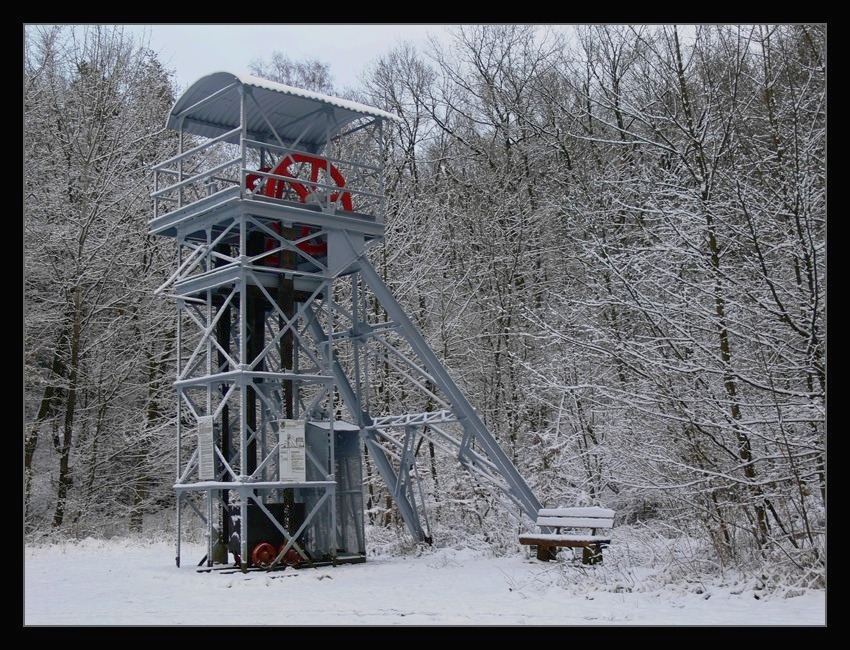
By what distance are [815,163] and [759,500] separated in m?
4.03

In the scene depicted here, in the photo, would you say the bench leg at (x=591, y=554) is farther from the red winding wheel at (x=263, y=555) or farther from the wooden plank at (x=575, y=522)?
the red winding wheel at (x=263, y=555)

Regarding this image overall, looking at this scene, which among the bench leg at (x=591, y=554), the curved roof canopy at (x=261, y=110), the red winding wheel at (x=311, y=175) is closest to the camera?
the bench leg at (x=591, y=554)

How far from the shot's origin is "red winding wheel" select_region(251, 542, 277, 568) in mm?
15234

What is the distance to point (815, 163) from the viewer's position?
38.9ft

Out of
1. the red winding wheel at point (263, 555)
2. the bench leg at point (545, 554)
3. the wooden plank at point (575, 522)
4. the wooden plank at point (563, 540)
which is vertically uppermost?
the wooden plank at point (575, 522)

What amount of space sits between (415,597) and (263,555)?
371 cm

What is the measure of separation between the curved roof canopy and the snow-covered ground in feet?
22.7

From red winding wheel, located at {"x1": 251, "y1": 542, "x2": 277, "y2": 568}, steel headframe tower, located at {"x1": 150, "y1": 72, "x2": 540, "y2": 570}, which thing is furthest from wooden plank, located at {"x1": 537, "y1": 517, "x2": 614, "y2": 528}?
red winding wheel, located at {"x1": 251, "y1": 542, "x2": 277, "y2": 568}

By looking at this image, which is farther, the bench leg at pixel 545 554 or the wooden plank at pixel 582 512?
the bench leg at pixel 545 554

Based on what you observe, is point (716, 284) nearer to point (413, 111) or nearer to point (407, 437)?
point (407, 437)

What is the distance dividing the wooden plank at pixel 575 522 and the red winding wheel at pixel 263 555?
427 cm

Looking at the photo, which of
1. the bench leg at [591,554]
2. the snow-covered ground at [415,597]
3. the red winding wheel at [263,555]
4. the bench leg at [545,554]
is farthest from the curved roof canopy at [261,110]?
the bench leg at [591,554]

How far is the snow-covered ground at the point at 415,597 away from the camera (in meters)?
10.2

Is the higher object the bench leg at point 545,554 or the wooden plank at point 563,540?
the wooden plank at point 563,540
